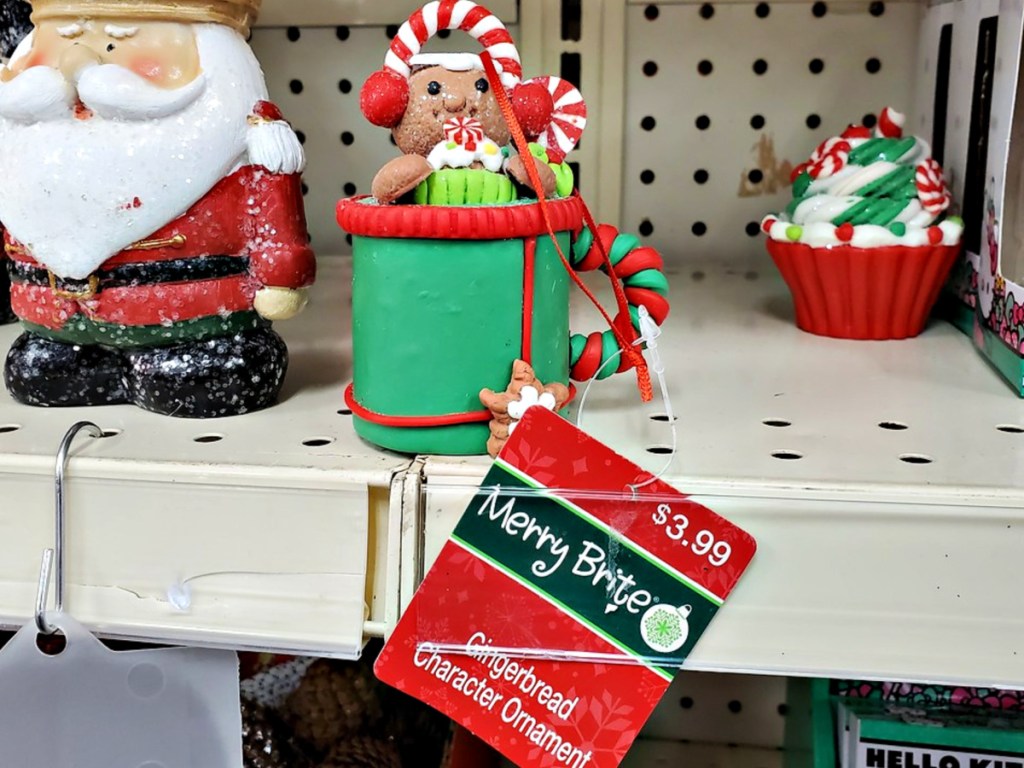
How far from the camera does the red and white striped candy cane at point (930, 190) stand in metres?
0.79

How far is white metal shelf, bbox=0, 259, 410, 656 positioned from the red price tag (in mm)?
38

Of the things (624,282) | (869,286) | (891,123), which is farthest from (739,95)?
(624,282)

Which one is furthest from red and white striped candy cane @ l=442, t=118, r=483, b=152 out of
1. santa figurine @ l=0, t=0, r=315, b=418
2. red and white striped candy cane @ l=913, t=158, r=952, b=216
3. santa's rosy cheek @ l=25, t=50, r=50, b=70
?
red and white striped candy cane @ l=913, t=158, r=952, b=216

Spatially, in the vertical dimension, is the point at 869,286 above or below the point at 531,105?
below

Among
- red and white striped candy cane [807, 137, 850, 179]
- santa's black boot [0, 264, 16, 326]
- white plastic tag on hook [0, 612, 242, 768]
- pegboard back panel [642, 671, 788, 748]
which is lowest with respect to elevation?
pegboard back panel [642, 671, 788, 748]

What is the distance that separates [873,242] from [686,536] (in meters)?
0.40

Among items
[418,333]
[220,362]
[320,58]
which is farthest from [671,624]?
[320,58]

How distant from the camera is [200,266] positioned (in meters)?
0.58

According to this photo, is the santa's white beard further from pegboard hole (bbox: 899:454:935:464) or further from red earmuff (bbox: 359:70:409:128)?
pegboard hole (bbox: 899:454:935:464)

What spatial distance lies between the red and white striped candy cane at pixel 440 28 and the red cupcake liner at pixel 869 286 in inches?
14.6

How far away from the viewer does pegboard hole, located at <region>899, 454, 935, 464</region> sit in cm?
52

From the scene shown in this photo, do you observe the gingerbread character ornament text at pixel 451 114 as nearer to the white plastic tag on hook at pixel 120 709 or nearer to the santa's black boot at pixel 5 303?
the white plastic tag on hook at pixel 120 709

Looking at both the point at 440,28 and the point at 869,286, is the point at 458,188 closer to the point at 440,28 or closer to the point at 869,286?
the point at 440,28

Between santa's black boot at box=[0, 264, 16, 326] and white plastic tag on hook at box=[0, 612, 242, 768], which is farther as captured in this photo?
santa's black boot at box=[0, 264, 16, 326]
